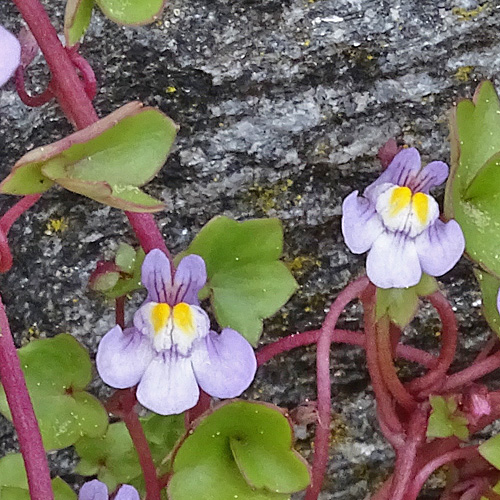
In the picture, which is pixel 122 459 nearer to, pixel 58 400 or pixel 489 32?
pixel 58 400

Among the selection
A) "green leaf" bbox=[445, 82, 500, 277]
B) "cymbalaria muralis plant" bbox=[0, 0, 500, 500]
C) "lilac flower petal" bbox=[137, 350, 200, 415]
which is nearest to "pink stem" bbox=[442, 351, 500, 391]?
"cymbalaria muralis plant" bbox=[0, 0, 500, 500]

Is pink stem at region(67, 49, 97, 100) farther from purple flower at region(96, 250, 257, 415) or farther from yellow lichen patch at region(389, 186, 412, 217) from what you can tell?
yellow lichen patch at region(389, 186, 412, 217)

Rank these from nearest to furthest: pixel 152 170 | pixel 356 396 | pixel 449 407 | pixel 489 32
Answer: pixel 152 170 → pixel 449 407 → pixel 489 32 → pixel 356 396

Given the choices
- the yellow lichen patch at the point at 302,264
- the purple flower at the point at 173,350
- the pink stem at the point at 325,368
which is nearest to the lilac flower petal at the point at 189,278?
the purple flower at the point at 173,350

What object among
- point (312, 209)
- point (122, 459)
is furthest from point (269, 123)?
point (122, 459)

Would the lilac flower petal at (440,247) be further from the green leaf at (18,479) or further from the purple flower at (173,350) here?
the green leaf at (18,479)

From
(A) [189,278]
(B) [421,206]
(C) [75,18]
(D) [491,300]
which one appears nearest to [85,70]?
(C) [75,18]

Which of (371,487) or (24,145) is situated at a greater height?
(24,145)
